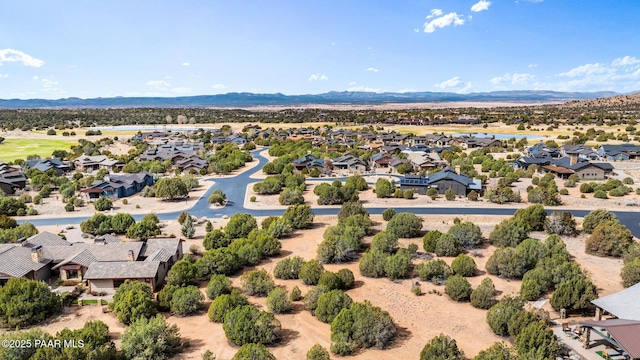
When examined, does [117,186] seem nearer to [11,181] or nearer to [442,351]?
[11,181]


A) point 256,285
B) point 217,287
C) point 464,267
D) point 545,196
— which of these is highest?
point 545,196

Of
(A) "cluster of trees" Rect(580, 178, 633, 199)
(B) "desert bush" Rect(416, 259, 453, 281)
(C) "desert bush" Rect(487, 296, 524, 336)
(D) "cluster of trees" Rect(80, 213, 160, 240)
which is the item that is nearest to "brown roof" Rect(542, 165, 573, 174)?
(A) "cluster of trees" Rect(580, 178, 633, 199)

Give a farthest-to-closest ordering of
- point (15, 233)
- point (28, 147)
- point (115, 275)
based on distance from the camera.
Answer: point (28, 147) < point (15, 233) < point (115, 275)

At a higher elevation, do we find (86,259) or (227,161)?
(227,161)

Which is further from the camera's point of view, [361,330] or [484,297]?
[484,297]

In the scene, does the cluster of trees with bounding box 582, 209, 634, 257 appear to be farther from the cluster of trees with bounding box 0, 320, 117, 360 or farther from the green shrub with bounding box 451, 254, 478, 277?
the cluster of trees with bounding box 0, 320, 117, 360

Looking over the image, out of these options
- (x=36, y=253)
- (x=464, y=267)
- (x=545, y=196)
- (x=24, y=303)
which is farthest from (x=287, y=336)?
(x=545, y=196)

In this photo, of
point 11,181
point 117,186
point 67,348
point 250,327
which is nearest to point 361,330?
point 250,327

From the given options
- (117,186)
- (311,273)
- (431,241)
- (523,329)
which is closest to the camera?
(523,329)
